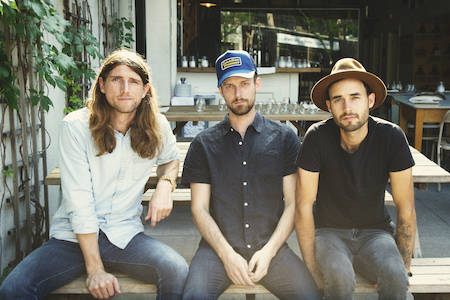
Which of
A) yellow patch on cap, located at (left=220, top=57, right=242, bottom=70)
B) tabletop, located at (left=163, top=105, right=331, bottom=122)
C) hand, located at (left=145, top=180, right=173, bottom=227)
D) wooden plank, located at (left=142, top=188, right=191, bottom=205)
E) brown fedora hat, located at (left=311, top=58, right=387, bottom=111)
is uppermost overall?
yellow patch on cap, located at (left=220, top=57, right=242, bottom=70)

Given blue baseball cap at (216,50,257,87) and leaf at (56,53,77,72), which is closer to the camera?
blue baseball cap at (216,50,257,87)

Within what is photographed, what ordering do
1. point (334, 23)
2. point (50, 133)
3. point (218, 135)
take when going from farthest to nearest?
point (334, 23), point (50, 133), point (218, 135)

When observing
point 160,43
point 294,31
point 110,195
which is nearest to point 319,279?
point 110,195

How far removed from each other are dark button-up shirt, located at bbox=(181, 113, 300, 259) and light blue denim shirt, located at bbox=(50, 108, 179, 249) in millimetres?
265

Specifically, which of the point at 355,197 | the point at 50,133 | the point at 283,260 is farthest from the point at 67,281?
the point at 50,133

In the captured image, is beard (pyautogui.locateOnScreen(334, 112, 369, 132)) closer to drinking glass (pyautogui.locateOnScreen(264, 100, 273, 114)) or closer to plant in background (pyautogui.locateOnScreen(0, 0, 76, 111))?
plant in background (pyautogui.locateOnScreen(0, 0, 76, 111))

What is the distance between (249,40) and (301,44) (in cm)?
151

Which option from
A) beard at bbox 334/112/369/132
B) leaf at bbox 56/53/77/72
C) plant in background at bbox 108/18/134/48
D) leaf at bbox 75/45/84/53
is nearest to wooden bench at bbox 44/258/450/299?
beard at bbox 334/112/369/132

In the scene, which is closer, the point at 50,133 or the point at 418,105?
the point at 50,133

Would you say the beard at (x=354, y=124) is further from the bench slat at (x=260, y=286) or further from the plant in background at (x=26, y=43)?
the plant in background at (x=26, y=43)

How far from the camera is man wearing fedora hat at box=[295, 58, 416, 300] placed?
6.16 feet

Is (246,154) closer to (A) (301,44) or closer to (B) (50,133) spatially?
(B) (50,133)

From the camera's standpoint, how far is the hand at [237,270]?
70.6 inches

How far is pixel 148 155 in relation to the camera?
6.70ft
